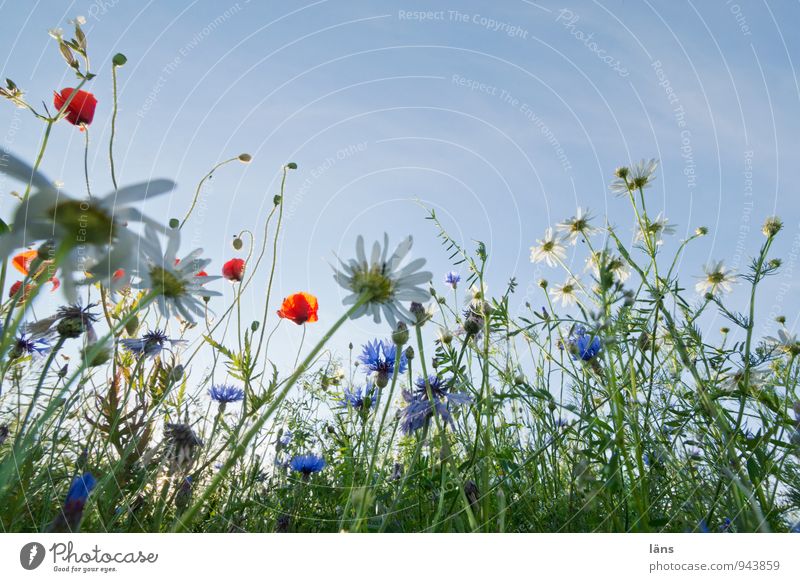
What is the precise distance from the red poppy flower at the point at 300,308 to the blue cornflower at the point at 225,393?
195mm

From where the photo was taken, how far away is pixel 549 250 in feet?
3.87

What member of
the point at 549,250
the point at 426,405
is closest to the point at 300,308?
→ the point at 426,405

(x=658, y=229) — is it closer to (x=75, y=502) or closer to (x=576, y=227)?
(x=576, y=227)

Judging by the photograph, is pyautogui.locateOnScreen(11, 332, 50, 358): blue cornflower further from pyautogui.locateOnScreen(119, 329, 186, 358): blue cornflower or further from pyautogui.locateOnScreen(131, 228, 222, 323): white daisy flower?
pyautogui.locateOnScreen(131, 228, 222, 323): white daisy flower

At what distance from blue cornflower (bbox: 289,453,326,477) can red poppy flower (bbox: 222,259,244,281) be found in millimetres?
374

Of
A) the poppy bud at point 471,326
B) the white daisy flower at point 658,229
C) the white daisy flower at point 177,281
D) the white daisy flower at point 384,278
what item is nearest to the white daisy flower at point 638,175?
the white daisy flower at point 658,229

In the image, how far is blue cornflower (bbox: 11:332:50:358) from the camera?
718mm

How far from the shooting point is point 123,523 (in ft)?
2.17

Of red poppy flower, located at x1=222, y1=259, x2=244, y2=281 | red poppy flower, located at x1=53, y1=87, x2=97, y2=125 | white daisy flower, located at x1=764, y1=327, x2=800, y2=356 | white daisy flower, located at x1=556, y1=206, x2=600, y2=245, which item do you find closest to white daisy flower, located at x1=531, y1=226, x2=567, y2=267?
white daisy flower, located at x1=556, y1=206, x2=600, y2=245
